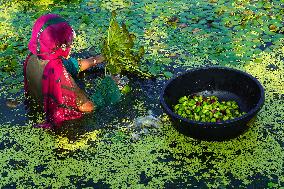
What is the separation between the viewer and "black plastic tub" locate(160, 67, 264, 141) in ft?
11.0

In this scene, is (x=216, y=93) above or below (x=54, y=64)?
below

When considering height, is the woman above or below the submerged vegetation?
above

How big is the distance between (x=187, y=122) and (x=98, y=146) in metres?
0.83

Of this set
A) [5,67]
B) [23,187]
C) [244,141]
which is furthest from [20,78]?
[244,141]

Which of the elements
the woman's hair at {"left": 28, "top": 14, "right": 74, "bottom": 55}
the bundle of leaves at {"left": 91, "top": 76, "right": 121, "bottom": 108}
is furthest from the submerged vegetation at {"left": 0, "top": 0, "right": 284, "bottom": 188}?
the woman's hair at {"left": 28, "top": 14, "right": 74, "bottom": 55}

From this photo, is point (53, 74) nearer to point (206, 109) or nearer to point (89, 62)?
point (89, 62)

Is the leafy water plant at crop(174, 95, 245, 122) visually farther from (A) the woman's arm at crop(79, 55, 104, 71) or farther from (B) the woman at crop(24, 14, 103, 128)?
(A) the woman's arm at crop(79, 55, 104, 71)

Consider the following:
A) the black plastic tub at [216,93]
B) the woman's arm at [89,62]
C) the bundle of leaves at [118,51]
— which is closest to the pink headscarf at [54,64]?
the bundle of leaves at [118,51]

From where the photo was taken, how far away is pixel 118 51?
4.24 meters

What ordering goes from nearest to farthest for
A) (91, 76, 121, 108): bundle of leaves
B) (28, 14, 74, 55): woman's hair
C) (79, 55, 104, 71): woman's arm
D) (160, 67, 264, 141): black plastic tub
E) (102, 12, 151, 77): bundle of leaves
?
(160, 67, 264, 141): black plastic tub < (28, 14, 74, 55): woman's hair < (91, 76, 121, 108): bundle of leaves < (102, 12, 151, 77): bundle of leaves < (79, 55, 104, 71): woman's arm

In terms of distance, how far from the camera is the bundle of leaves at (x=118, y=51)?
4125 millimetres

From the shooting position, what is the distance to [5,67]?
4785mm

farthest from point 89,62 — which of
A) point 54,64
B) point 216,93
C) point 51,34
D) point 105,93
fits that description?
point 216,93

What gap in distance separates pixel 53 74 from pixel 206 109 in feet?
4.35
